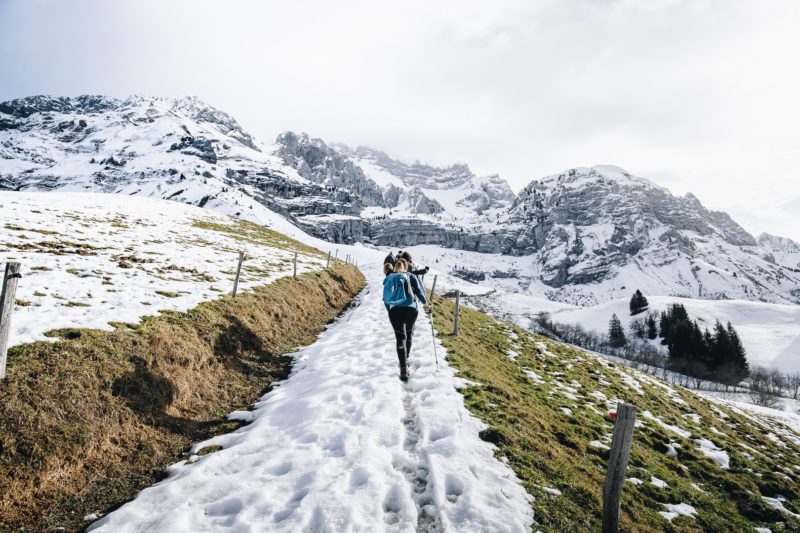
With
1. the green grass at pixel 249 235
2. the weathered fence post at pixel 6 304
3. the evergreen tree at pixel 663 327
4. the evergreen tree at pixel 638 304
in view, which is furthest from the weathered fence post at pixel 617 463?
the evergreen tree at pixel 638 304

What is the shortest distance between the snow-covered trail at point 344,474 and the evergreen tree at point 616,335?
543 ft

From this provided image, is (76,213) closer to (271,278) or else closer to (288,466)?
(271,278)

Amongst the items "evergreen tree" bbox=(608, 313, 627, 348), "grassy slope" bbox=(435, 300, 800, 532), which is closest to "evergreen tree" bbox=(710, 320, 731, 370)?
"evergreen tree" bbox=(608, 313, 627, 348)

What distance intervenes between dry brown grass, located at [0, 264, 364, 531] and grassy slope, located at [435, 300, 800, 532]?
7097 millimetres

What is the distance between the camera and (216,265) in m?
23.3

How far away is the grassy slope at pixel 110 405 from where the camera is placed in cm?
557

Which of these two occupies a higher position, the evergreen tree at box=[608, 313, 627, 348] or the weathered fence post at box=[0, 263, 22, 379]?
the weathered fence post at box=[0, 263, 22, 379]

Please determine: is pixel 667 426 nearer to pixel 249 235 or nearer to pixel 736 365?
pixel 249 235

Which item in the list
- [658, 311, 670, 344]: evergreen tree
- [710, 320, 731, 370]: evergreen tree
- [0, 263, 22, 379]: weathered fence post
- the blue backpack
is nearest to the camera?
[0, 263, 22, 379]: weathered fence post

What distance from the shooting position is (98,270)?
48.8 ft

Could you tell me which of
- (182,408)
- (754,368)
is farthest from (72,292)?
(754,368)

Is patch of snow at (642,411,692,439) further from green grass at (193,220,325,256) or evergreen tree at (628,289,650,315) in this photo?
evergreen tree at (628,289,650,315)

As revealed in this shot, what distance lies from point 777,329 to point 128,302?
691ft

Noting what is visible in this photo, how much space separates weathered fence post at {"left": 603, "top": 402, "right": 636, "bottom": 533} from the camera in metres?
5.41
